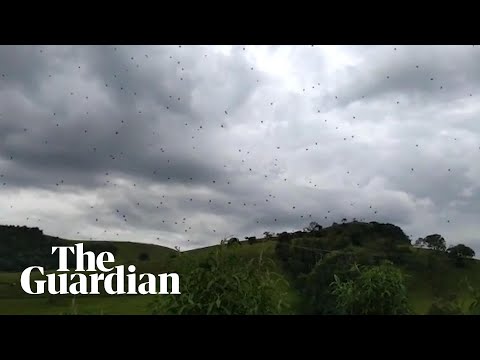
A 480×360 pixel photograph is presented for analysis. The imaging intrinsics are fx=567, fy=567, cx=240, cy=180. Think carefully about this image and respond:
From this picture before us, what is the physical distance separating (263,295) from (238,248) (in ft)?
1.86

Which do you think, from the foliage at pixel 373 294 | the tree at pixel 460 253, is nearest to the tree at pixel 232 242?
the foliage at pixel 373 294

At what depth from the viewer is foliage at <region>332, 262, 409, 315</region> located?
731cm

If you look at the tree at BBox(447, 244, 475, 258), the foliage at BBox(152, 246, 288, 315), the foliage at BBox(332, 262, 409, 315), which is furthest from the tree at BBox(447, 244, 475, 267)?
the foliage at BBox(152, 246, 288, 315)

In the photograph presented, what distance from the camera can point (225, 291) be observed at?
231 inches

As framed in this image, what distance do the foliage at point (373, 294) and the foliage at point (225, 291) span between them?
1.46 metres

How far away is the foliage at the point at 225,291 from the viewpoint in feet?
19.1

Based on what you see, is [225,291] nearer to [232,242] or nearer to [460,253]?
[232,242]

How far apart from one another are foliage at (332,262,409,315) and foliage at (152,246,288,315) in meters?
1.46

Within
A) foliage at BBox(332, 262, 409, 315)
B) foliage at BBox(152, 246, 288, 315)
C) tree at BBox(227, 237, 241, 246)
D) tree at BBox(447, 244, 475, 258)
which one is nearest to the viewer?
foliage at BBox(152, 246, 288, 315)

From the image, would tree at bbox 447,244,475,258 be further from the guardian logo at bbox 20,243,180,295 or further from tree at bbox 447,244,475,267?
the guardian logo at bbox 20,243,180,295
